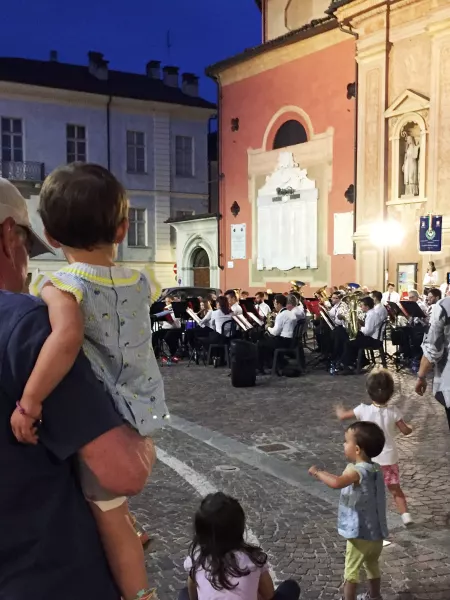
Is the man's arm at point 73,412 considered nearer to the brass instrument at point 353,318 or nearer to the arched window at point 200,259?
the brass instrument at point 353,318

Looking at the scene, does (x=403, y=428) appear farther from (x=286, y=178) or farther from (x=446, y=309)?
(x=286, y=178)

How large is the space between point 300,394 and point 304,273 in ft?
44.8

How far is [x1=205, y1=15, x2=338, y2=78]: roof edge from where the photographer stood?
73.7 feet

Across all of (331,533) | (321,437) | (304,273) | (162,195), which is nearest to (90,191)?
(331,533)

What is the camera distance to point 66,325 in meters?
1.45

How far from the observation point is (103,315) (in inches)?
65.1

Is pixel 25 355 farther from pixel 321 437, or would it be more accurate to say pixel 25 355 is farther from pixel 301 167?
pixel 301 167

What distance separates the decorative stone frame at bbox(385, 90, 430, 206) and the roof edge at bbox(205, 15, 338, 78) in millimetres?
3853

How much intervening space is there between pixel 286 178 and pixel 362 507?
71.8 ft

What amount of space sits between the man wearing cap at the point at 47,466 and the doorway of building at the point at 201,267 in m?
28.2

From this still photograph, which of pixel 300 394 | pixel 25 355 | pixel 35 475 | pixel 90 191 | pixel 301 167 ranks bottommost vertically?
pixel 300 394

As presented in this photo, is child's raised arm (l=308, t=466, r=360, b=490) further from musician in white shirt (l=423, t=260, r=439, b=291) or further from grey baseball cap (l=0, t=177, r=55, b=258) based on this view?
musician in white shirt (l=423, t=260, r=439, b=291)

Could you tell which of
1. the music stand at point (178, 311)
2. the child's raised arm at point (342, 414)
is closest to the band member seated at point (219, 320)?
the music stand at point (178, 311)

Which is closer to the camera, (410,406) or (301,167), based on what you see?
(410,406)
